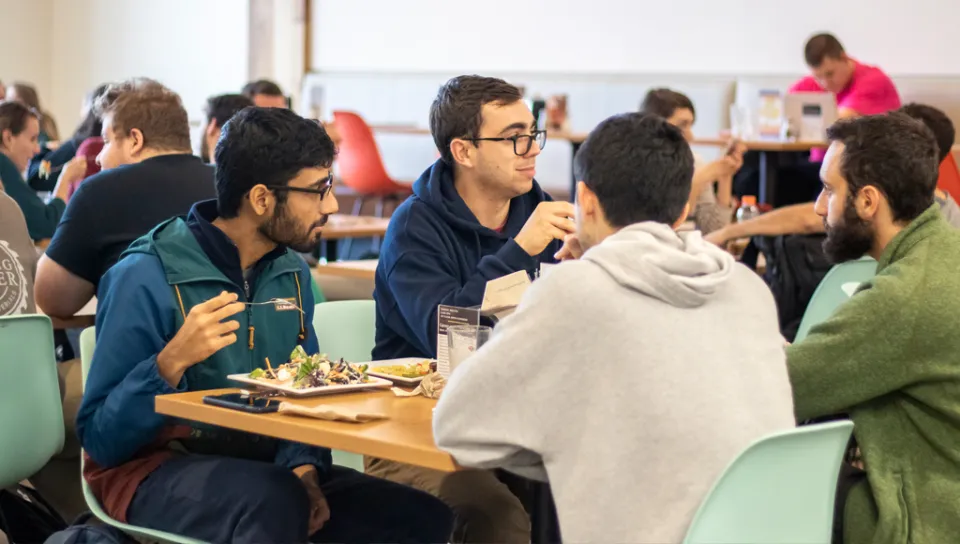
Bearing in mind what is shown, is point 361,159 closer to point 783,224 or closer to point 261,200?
point 783,224

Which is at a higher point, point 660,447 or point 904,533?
point 660,447

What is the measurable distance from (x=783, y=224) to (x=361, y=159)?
14.8 ft

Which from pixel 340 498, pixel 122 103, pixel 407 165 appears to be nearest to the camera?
pixel 340 498

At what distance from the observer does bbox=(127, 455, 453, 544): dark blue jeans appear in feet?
7.20

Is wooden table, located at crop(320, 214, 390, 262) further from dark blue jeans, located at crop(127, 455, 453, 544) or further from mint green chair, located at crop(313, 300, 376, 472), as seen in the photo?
dark blue jeans, located at crop(127, 455, 453, 544)

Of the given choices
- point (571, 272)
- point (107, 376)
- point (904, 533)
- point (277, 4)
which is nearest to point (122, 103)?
point (107, 376)

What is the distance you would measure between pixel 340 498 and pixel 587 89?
22.4 ft

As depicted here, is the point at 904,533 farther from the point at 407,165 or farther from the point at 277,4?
the point at 277,4

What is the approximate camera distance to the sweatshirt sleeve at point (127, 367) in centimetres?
220

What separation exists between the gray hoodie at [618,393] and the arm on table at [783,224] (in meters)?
3.10

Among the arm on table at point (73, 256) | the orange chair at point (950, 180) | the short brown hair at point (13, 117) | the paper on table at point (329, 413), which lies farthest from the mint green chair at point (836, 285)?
the short brown hair at point (13, 117)

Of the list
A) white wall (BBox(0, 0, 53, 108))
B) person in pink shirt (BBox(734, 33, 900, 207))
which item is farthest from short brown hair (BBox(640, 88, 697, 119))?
white wall (BBox(0, 0, 53, 108))

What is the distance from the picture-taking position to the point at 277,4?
10.6 meters

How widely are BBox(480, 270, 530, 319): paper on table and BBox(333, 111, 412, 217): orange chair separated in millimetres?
6488
